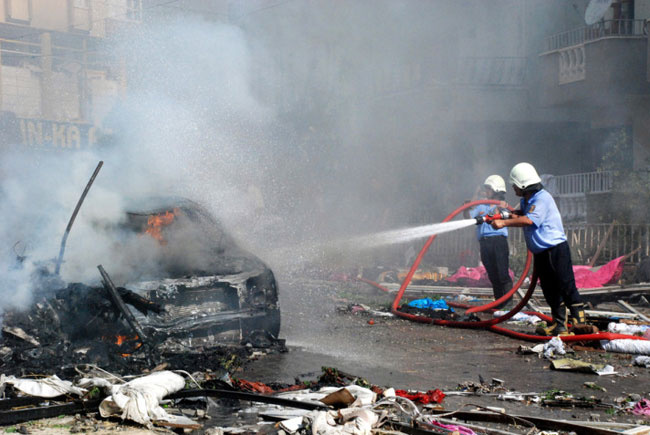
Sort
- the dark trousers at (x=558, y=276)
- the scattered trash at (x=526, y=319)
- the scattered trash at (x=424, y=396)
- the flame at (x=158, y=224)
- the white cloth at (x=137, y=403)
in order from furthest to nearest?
the scattered trash at (x=526, y=319), the dark trousers at (x=558, y=276), the flame at (x=158, y=224), the scattered trash at (x=424, y=396), the white cloth at (x=137, y=403)

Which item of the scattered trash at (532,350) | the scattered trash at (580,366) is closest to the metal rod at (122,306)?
the scattered trash at (580,366)

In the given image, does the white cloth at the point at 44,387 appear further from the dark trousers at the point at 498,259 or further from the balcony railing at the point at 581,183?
the balcony railing at the point at 581,183

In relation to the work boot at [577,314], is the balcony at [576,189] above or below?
above

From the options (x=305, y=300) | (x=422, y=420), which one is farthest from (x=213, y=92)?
(x=422, y=420)

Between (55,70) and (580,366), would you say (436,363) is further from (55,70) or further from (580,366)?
(55,70)

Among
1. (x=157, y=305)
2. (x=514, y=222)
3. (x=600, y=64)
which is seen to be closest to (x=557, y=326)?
(x=514, y=222)

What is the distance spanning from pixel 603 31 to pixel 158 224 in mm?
18085

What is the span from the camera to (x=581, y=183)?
867 inches

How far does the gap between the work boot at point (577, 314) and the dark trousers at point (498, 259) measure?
259 cm

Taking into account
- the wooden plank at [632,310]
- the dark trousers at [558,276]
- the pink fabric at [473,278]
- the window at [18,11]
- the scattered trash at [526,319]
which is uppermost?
the window at [18,11]

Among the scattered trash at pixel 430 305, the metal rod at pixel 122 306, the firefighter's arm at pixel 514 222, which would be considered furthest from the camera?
the scattered trash at pixel 430 305

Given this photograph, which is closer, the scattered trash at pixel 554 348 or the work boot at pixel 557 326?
the scattered trash at pixel 554 348

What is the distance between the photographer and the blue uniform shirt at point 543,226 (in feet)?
25.9

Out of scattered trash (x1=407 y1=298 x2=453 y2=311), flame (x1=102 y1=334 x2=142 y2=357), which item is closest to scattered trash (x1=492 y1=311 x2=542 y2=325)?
scattered trash (x1=407 y1=298 x2=453 y2=311)
